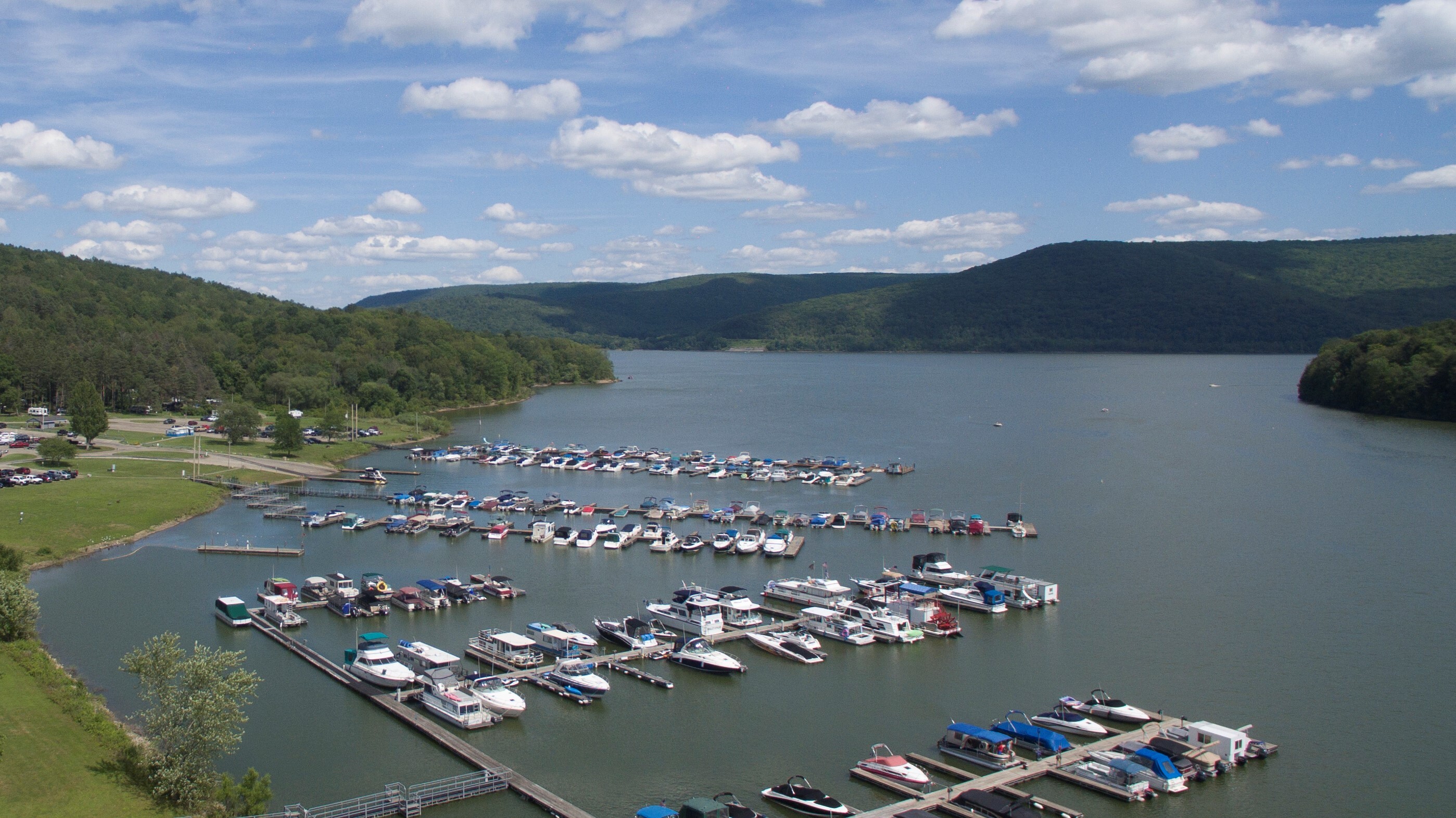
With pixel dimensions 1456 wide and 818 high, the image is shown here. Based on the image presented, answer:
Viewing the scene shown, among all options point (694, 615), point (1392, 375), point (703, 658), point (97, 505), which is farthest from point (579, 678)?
point (1392, 375)

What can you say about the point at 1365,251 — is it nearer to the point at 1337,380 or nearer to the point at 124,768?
the point at 1337,380

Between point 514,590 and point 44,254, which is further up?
point 44,254

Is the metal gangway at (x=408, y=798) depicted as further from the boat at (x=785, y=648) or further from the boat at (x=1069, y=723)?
the boat at (x=1069, y=723)

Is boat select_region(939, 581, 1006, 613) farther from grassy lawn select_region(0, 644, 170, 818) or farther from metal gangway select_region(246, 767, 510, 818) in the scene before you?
grassy lawn select_region(0, 644, 170, 818)

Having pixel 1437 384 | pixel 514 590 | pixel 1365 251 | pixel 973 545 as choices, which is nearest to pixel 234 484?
pixel 514 590

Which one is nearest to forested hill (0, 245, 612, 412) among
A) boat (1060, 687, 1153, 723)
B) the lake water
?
the lake water

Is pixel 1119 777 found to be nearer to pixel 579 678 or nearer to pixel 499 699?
pixel 579 678
